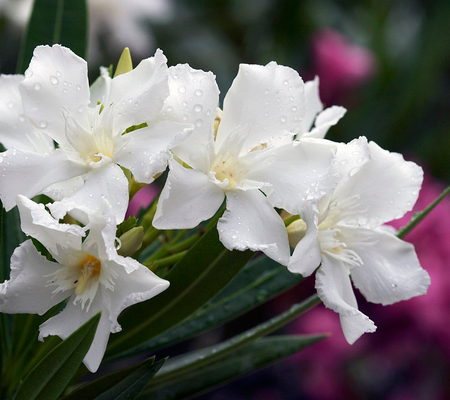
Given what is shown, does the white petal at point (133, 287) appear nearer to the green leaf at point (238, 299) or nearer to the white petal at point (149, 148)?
the white petal at point (149, 148)

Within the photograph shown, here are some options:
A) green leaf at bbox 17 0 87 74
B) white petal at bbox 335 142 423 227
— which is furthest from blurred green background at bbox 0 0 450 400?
white petal at bbox 335 142 423 227

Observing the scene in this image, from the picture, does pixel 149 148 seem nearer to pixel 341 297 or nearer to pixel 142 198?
pixel 341 297

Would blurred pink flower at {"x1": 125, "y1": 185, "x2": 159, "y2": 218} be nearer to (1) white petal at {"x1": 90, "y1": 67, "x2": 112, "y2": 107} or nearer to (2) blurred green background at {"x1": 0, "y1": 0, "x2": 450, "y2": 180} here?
(2) blurred green background at {"x1": 0, "y1": 0, "x2": 450, "y2": 180}

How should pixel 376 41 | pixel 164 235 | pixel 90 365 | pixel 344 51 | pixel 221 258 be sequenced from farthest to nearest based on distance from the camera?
pixel 376 41
pixel 344 51
pixel 164 235
pixel 221 258
pixel 90 365

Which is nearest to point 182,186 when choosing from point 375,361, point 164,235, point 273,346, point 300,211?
point 300,211

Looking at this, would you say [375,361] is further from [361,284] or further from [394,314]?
[361,284]

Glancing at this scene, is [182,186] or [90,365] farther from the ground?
[182,186]
